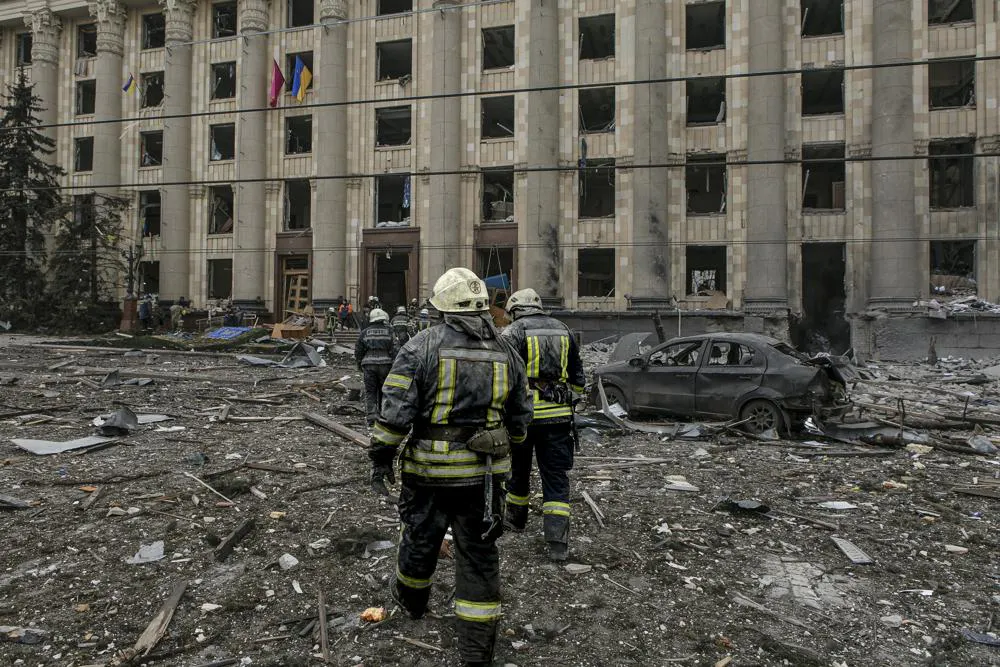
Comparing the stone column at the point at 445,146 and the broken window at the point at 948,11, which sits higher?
the broken window at the point at 948,11

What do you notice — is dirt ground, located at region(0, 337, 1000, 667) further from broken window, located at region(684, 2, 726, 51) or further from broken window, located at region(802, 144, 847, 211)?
broken window, located at region(684, 2, 726, 51)

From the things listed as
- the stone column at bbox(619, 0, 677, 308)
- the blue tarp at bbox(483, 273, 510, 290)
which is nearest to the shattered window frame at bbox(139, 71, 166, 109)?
the blue tarp at bbox(483, 273, 510, 290)

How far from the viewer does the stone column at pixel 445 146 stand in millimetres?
23094

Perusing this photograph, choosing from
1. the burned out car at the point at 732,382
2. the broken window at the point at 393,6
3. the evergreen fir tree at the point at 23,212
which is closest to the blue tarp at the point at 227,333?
the evergreen fir tree at the point at 23,212

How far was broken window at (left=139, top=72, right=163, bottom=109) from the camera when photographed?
91.2 feet

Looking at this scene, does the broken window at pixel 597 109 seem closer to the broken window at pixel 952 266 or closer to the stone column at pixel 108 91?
the broken window at pixel 952 266

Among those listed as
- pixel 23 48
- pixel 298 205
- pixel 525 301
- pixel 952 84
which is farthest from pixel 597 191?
pixel 23 48

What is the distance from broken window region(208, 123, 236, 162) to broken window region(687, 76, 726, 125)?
66.0 ft

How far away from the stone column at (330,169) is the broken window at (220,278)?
18.5ft

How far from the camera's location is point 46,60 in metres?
28.8

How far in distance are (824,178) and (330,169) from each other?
65.4 feet

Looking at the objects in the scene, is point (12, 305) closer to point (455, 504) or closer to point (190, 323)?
point (190, 323)

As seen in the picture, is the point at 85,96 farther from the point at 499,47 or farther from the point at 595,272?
the point at 595,272

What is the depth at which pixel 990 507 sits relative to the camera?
17.9 ft
